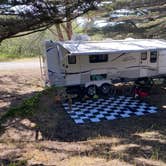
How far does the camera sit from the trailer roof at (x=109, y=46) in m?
9.98

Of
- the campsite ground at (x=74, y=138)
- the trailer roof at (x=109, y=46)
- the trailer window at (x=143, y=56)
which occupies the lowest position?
the campsite ground at (x=74, y=138)

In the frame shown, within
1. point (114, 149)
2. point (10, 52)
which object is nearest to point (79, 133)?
point (114, 149)

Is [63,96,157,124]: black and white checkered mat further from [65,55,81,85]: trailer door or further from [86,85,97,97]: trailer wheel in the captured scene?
[65,55,81,85]: trailer door

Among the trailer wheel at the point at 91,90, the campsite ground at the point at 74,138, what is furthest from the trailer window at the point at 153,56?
the trailer wheel at the point at 91,90

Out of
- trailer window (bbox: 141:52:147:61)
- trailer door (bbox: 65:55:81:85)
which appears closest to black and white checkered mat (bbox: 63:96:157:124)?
trailer door (bbox: 65:55:81:85)

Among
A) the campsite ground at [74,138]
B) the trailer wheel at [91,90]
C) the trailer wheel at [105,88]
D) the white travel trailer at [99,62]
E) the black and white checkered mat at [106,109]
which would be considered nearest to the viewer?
the campsite ground at [74,138]

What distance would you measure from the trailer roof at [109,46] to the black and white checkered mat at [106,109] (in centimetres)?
167

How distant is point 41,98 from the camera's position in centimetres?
1049

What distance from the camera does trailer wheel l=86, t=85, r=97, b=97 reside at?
35.4 feet

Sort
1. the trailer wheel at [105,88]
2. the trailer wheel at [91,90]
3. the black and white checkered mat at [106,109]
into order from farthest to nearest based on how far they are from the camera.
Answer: the trailer wheel at [105,88], the trailer wheel at [91,90], the black and white checkered mat at [106,109]

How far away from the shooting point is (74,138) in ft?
22.1

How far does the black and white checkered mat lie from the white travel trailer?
2.76 ft

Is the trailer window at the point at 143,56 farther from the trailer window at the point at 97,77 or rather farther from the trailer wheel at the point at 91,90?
the trailer wheel at the point at 91,90

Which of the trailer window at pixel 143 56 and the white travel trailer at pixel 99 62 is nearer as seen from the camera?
the white travel trailer at pixel 99 62
